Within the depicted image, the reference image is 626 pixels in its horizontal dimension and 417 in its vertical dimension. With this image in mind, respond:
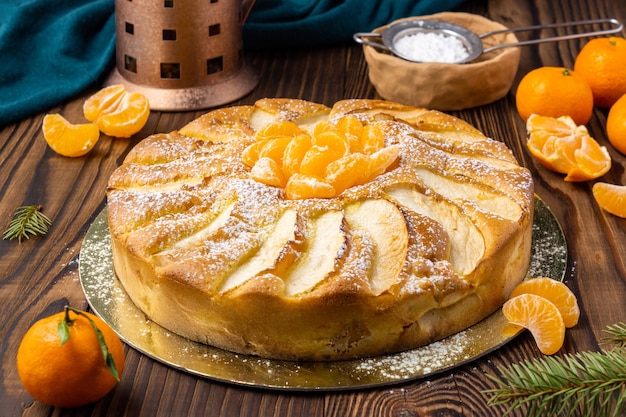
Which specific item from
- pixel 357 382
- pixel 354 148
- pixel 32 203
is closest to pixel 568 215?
pixel 354 148

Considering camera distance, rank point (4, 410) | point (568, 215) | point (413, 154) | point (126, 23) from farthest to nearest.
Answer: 1. point (126, 23)
2. point (568, 215)
3. point (413, 154)
4. point (4, 410)

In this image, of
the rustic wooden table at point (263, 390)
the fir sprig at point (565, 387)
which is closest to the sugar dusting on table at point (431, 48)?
the rustic wooden table at point (263, 390)

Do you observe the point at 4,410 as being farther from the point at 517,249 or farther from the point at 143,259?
the point at 517,249

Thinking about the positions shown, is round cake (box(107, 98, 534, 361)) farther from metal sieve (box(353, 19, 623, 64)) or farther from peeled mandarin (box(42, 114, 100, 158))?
metal sieve (box(353, 19, 623, 64))

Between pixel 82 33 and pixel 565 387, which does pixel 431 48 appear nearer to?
pixel 82 33

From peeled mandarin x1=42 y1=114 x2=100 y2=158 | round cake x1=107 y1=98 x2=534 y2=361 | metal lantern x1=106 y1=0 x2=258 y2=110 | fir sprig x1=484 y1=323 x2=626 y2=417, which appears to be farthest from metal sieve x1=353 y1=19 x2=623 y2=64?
fir sprig x1=484 y1=323 x2=626 y2=417
